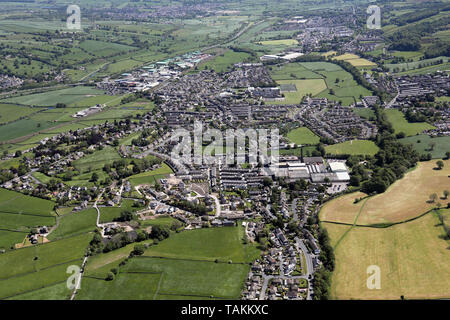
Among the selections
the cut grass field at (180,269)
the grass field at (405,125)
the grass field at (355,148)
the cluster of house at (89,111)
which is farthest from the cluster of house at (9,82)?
the grass field at (405,125)

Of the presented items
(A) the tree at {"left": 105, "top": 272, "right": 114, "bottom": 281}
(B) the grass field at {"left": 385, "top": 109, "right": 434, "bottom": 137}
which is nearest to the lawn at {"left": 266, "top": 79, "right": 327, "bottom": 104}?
(B) the grass field at {"left": 385, "top": 109, "right": 434, "bottom": 137}

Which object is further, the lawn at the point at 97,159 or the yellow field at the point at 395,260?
the lawn at the point at 97,159

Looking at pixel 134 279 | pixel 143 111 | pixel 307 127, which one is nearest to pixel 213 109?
pixel 143 111

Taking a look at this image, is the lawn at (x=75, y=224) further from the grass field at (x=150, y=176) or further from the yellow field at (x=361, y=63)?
the yellow field at (x=361, y=63)

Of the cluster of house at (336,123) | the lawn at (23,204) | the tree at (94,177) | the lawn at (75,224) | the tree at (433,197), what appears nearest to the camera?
the lawn at (75,224)

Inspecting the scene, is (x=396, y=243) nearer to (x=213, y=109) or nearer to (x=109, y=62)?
(x=213, y=109)

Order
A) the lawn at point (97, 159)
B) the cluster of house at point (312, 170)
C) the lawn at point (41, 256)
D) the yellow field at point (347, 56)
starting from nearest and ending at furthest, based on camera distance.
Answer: the lawn at point (41, 256)
the cluster of house at point (312, 170)
the lawn at point (97, 159)
the yellow field at point (347, 56)
